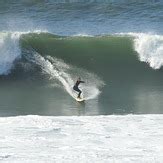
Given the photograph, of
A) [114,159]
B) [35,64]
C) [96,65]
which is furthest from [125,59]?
[114,159]

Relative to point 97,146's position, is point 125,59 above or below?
below

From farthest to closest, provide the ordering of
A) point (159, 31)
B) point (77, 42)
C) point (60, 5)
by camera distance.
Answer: point (60, 5) < point (159, 31) < point (77, 42)

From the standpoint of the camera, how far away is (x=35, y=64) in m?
23.0

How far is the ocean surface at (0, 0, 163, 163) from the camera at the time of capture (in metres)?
13.6

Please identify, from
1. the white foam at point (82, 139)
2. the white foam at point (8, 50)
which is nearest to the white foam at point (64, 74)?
the white foam at point (8, 50)

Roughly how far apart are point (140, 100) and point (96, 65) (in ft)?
13.3

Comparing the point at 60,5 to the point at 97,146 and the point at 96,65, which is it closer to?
the point at 96,65

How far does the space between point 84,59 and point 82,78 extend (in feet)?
8.40

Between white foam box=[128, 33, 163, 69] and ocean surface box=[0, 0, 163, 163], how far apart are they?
4 cm

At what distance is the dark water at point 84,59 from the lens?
19.4 metres

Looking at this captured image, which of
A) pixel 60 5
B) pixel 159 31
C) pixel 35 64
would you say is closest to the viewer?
pixel 35 64

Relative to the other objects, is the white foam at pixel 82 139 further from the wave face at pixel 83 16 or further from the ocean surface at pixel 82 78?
the wave face at pixel 83 16

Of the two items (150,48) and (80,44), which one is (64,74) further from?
(80,44)

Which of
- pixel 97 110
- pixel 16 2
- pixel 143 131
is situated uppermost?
pixel 143 131
